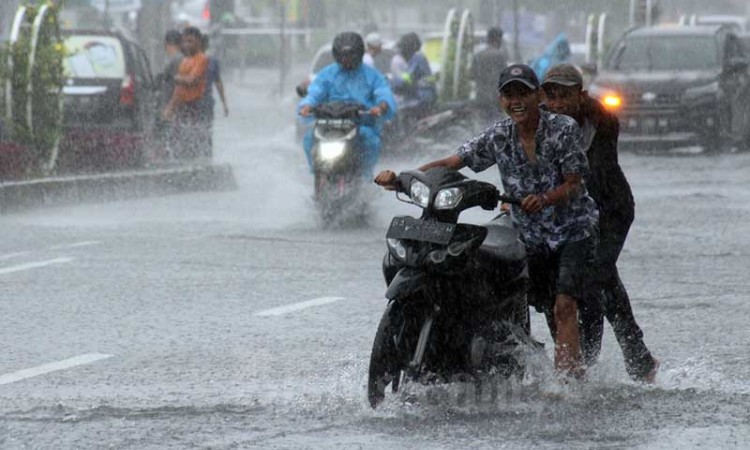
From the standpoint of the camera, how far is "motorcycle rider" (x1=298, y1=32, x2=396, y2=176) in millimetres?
15508

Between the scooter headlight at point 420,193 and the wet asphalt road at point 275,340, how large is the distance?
79 centimetres

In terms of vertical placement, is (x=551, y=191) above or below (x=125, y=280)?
above

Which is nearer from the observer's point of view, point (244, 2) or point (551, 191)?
point (551, 191)

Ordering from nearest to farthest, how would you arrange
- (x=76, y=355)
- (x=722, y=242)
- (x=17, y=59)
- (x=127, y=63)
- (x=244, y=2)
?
(x=76, y=355), (x=722, y=242), (x=17, y=59), (x=127, y=63), (x=244, y=2)

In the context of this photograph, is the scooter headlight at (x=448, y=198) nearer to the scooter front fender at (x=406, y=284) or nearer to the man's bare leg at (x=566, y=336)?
the scooter front fender at (x=406, y=284)

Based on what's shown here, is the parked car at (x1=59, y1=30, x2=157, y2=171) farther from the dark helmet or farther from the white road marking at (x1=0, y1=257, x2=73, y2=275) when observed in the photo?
the white road marking at (x1=0, y1=257, x2=73, y2=275)

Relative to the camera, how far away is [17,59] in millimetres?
18828

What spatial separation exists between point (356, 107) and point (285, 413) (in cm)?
803

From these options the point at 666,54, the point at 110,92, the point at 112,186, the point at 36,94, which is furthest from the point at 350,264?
the point at 666,54

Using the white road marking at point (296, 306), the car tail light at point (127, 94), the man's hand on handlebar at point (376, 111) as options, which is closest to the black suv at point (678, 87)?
the car tail light at point (127, 94)

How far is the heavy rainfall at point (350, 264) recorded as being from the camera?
7.34 metres

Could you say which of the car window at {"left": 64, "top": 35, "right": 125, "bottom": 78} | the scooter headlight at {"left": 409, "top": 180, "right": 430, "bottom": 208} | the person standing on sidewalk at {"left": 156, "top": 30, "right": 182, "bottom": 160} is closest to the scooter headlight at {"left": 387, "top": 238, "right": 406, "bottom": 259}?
the scooter headlight at {"left": 409, "top": 180, "right": 430, "bottom": 208}

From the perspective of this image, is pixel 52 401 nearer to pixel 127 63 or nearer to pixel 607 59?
pixel 127 63

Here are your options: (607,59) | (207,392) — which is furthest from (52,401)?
(607,59)
